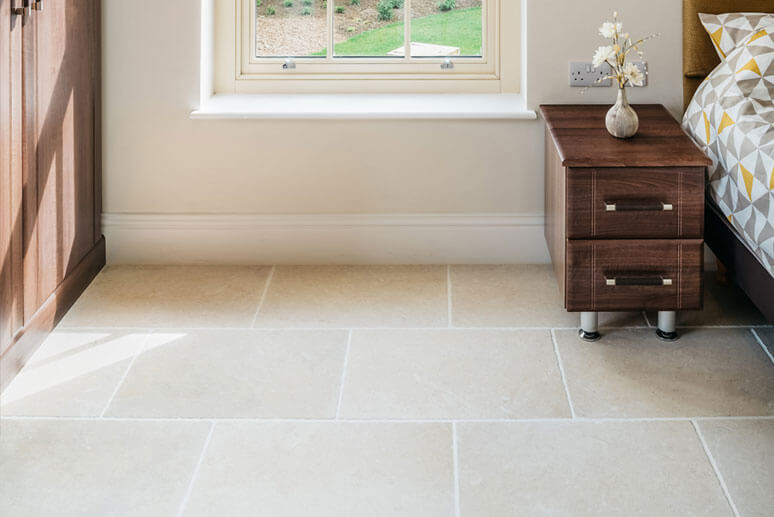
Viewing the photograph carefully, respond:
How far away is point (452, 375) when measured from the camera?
8.00 ft

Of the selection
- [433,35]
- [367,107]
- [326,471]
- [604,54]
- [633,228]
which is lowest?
[326,471]

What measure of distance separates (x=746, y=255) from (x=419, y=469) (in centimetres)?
111

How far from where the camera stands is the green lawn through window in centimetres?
338

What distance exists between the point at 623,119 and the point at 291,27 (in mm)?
1357

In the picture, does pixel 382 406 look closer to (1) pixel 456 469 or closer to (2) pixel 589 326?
(1) pixel 456 469

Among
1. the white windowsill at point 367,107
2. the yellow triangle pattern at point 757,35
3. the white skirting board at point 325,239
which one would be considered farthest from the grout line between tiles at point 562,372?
the yellow triangle pattern at point 757,35

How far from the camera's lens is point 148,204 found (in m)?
3.25

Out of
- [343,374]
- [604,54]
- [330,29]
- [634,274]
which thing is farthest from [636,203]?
[330,29]

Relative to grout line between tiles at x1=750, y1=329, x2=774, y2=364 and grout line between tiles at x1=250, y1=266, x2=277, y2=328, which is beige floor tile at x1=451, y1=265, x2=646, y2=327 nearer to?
grout line between tiles at x1=750, y1=329, x2=774, y2=364

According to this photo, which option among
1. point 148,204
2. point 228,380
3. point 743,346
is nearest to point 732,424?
point 743,346

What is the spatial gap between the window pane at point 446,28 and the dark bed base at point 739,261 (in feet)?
3.71

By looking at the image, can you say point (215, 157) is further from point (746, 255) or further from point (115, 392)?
point (746, 255)

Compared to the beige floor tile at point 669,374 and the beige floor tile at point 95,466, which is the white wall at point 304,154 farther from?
the beige floor tile at point 95,466

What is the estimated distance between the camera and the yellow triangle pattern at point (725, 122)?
2.52 metres
